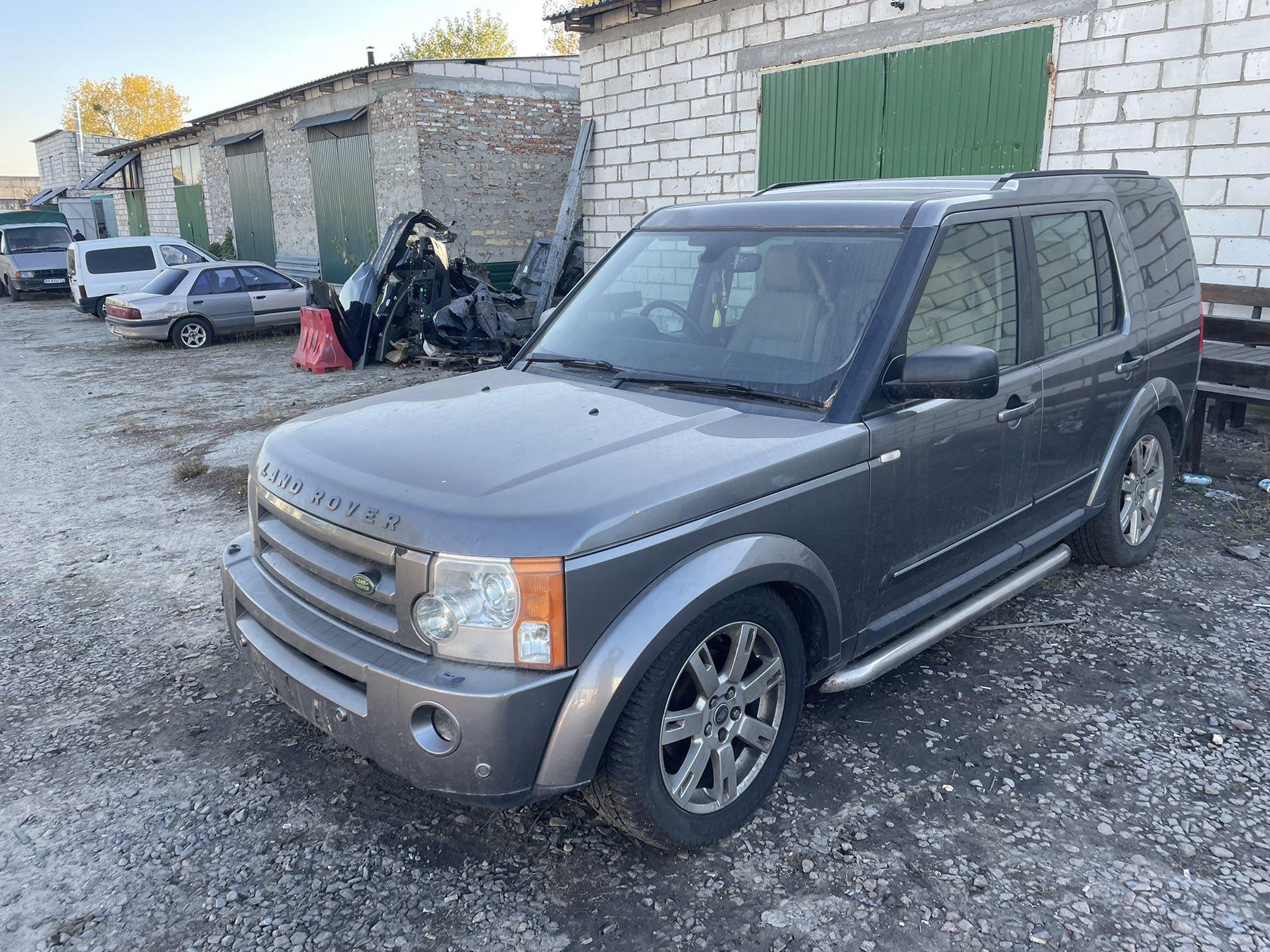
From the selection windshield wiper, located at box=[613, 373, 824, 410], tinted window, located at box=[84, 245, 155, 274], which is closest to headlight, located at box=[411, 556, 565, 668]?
windshield wiper, located at box=[613, 373, 824, 410]

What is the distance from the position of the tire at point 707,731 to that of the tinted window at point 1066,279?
1.96m

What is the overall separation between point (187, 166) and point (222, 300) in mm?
17144

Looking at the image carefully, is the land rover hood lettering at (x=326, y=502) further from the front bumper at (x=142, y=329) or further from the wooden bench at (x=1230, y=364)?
the front bumper at (x=142, y=329)

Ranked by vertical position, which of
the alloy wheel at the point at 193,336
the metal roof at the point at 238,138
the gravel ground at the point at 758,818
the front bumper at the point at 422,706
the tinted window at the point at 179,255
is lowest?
the gravel ground at the point at 758,818

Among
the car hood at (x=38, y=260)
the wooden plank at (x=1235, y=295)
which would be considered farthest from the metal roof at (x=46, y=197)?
the wooden plank at (x=1235, y=295)

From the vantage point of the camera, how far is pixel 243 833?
3.02m

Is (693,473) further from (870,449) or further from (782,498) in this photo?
(870,449)

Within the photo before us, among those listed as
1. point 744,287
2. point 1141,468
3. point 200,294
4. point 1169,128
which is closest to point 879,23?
point 1169,128

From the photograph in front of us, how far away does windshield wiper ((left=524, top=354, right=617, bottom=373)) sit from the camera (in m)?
3.63

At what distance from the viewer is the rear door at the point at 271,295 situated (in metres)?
16.5

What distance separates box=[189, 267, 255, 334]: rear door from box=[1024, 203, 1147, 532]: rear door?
1508 centimetres

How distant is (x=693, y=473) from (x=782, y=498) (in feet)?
1.11

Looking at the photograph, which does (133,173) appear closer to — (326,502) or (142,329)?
(142,329)

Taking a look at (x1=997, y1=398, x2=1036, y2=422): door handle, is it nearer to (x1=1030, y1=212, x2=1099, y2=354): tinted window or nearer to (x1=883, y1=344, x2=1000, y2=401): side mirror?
(x1=1030, y1=212, x2=1099, y2=354): tinted window
